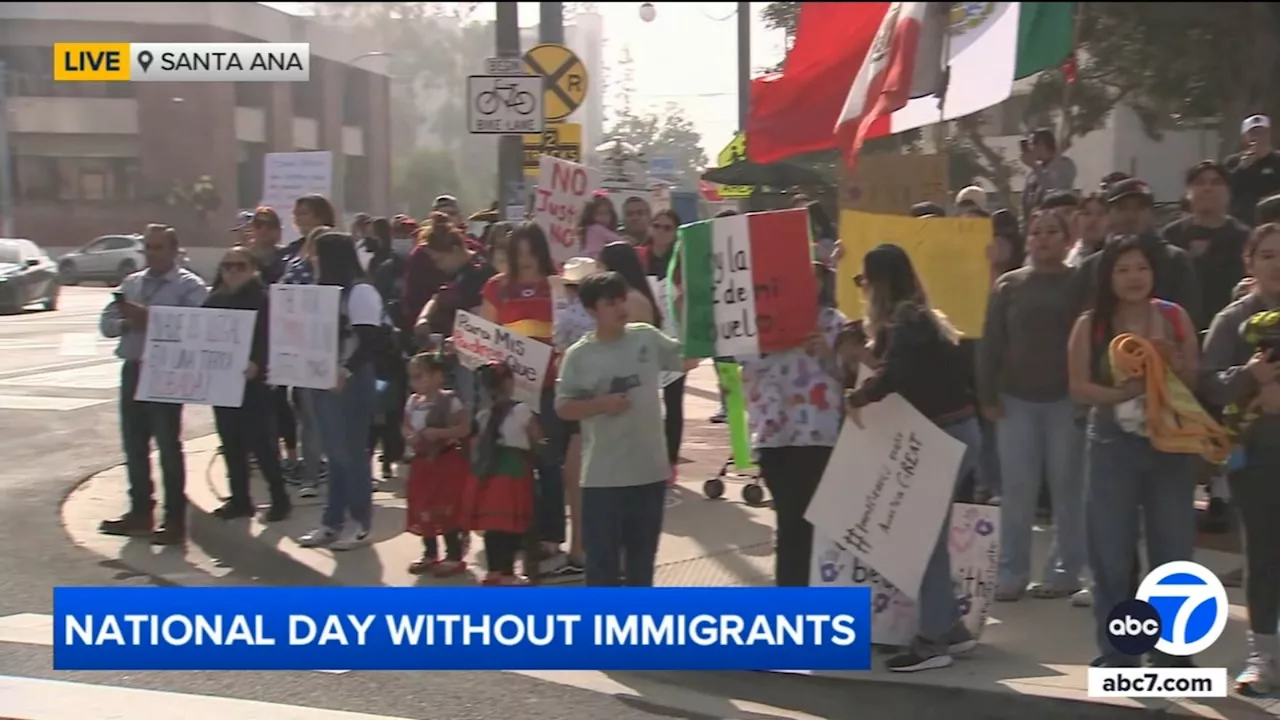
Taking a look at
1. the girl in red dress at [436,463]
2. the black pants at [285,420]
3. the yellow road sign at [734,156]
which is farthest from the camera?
the yellow road sign at [734,156]

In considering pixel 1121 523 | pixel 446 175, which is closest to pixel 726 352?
pixel 1121 523

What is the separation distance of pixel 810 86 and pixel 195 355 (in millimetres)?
4485

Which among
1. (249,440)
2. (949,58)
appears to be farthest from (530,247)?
(949,58)

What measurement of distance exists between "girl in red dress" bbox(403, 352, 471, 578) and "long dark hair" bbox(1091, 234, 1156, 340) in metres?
3.19

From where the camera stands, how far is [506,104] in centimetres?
945

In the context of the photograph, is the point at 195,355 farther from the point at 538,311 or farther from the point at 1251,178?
the point at 1251,178

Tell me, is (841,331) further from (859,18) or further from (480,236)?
(480,236)

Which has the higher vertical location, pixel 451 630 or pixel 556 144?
pixel 556 144

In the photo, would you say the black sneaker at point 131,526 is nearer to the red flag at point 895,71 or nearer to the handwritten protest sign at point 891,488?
the handwritten protest sign at point 891,488

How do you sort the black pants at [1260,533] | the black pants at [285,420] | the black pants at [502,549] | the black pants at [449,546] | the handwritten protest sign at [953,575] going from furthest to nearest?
the black pants at [285,420] → the black pants at [449,546] → the black pants at [502,549] → the handwritten protest sign at [953,575] → the black pants at [1260,533]

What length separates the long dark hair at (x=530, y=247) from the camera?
7.30 m

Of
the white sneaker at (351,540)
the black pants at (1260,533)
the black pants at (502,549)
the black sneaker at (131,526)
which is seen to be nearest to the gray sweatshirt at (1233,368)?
the black pants at (1260,533)

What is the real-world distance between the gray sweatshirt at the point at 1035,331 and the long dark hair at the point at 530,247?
2344 millimetres

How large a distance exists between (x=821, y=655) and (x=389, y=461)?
506cm
